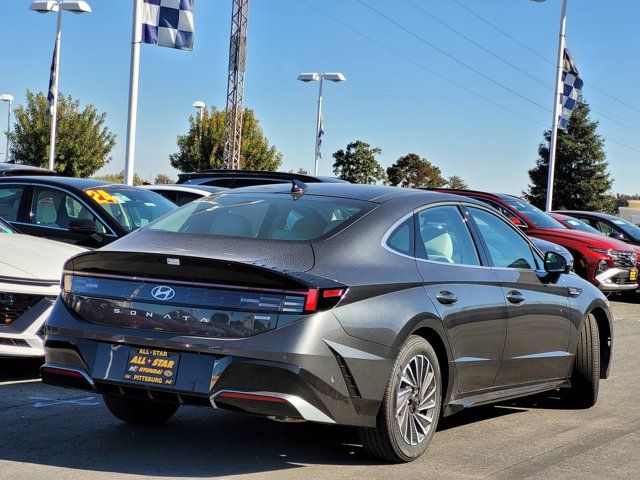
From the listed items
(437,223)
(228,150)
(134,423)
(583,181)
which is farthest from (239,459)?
(583,181)

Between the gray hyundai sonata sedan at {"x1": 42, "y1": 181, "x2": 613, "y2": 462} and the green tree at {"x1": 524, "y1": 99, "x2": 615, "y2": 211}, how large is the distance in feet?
213

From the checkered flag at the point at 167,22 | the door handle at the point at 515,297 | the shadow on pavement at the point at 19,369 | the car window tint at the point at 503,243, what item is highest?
the checkered flag at the point at 167,22

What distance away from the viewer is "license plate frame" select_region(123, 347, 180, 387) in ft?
15.5

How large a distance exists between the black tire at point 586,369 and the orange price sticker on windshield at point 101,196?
4.95 m

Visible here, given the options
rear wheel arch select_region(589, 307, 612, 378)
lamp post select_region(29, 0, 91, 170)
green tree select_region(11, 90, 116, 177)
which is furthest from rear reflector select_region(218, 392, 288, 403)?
green tree select_region(11, 90, 116, 177)

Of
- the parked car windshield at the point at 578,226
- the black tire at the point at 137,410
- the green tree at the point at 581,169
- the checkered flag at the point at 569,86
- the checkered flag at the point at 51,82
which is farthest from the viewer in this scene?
the green tree at the point at 581,169

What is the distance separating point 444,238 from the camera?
5.85 m

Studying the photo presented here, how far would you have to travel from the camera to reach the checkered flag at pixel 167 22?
15539 millimetres

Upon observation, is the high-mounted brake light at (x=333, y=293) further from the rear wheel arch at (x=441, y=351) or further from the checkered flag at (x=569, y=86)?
the checkered flag at (x=569, y=86)

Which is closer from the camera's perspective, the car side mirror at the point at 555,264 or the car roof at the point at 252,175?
the car side mirror at the point at 555,264

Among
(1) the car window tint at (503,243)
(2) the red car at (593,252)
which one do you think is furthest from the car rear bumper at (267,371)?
(2) the red car at (593,252)

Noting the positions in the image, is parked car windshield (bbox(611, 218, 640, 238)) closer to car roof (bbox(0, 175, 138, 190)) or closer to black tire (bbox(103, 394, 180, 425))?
car roof (bbox(0, 175, 138, 190))

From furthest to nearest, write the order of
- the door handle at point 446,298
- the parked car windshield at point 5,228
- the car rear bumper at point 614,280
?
1. the car rear bumper at point 614,280
2. the parked car windshield at point 5,228
3. the door handle at point 446,298

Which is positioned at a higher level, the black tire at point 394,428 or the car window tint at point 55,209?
the car window tint at point 55,209
